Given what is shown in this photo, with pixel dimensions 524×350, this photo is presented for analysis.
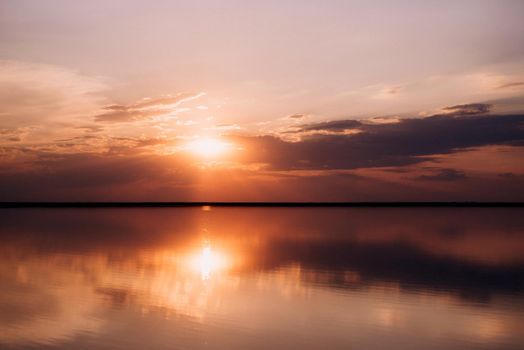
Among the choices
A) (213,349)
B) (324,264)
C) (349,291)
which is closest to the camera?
(213,349)

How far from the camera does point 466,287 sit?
21.0 metres

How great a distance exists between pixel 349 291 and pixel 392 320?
471 cm

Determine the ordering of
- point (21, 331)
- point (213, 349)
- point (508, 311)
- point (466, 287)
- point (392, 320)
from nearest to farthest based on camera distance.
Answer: point (213, 349) < point (21, 331) < point (392, 320) < point (508, 311) < point (466, 287)

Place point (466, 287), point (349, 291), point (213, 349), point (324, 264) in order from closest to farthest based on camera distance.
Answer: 1. point (213, 349)
2. point (349, 291)
3. point (466, 287)
4. point (324, 264)

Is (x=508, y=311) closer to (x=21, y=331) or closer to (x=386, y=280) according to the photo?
(x=386, y=280)

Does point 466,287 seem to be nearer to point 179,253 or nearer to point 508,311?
point 508,311

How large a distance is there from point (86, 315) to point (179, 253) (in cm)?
1816

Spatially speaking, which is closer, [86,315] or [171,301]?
[86,315]

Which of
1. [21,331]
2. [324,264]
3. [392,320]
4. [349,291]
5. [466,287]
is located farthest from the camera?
[324,264]

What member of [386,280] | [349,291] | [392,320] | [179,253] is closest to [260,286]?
[349,291]

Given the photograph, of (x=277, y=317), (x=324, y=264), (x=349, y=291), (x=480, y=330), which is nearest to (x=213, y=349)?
(x=277, y=317)

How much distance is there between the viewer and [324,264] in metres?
27.3

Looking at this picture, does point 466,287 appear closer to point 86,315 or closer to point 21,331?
point 86,315

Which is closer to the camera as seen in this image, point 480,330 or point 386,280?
point 480,330
